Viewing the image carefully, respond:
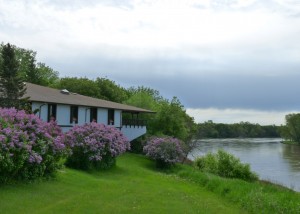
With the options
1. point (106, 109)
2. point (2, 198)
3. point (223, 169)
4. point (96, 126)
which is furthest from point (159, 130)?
point (2, 198)

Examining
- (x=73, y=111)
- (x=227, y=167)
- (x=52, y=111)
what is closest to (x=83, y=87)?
(x=73, y=111)

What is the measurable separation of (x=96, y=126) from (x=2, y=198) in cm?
1116

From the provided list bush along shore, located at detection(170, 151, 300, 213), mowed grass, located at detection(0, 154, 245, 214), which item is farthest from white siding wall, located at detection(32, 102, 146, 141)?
mowed grass, located at detection(0, 154, 245, 214)

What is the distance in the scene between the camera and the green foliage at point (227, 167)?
2662 cm

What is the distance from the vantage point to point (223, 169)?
27.6m

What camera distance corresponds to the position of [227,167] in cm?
2738

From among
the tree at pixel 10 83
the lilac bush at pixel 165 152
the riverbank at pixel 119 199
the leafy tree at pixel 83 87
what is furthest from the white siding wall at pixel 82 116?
the leafy tree at pixel 83 87

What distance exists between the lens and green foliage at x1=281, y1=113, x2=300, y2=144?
109m

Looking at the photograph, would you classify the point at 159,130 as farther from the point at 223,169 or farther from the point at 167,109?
the point at 223,169

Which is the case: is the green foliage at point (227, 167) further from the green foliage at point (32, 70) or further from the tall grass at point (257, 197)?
the green foliage at point (32, 70)

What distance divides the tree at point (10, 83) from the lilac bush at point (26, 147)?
10.5 meters

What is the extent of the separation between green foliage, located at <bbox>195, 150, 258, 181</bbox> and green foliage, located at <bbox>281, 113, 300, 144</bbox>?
85.3 m

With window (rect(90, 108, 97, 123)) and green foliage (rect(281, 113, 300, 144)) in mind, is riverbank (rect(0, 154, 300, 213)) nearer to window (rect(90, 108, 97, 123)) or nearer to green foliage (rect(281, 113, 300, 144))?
window (rect(90, 108, 97, 123))

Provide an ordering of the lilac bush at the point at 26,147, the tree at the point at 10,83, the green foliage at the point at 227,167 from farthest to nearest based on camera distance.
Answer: the green foliage at the point at 227,167 → the tree at the point at 10,83 → the lilac bush at the point at 26,147
